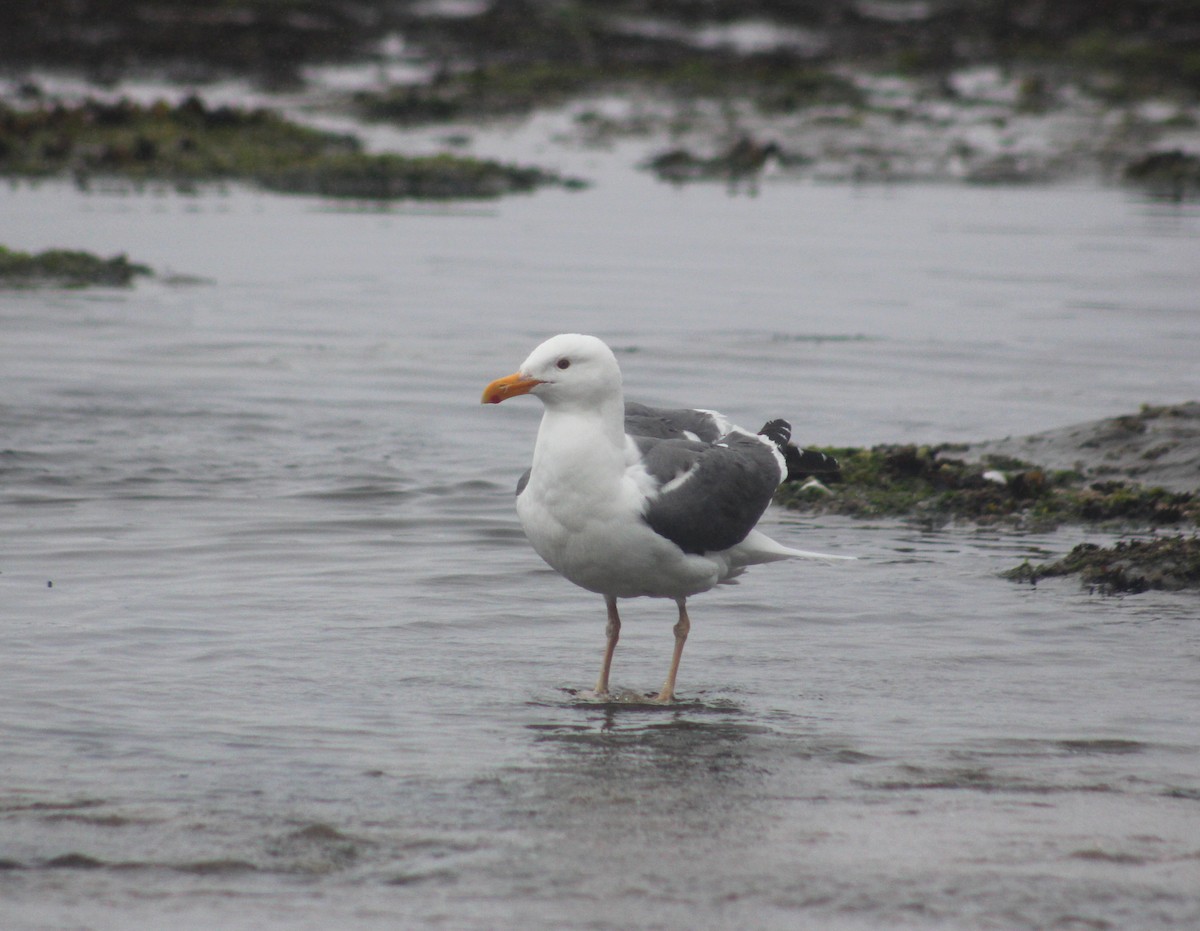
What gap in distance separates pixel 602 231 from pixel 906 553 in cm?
1422

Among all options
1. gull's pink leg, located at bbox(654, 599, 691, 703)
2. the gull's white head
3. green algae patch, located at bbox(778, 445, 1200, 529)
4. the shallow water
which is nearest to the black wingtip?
the shallow water

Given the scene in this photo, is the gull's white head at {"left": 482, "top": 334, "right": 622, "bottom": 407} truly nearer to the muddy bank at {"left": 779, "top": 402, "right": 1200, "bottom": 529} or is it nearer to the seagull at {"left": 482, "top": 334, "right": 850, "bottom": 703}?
the seagull at {"left": 482, "top": 334, "right": 850, "bottom": 703}

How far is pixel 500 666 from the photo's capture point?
7270 millimetres

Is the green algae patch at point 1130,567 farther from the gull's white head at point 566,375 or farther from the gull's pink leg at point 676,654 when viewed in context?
the gull's white head at point 566,375

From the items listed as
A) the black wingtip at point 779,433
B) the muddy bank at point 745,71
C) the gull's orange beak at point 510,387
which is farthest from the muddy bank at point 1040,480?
the muddy bank at point 745,71

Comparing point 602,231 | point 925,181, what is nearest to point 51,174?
point 602,231

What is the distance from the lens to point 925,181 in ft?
93.4

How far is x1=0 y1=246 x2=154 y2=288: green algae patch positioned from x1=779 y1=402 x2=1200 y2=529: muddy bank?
977cm

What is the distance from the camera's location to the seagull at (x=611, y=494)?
6730 millimetres

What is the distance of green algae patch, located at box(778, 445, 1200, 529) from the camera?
9.92m

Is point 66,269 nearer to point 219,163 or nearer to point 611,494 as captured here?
point 219,163

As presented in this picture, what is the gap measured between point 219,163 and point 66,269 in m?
9.04

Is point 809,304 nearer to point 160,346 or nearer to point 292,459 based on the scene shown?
point 160,346

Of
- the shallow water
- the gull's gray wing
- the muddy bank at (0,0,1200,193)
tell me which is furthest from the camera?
the muddy bank at (0,0,1200,193)
